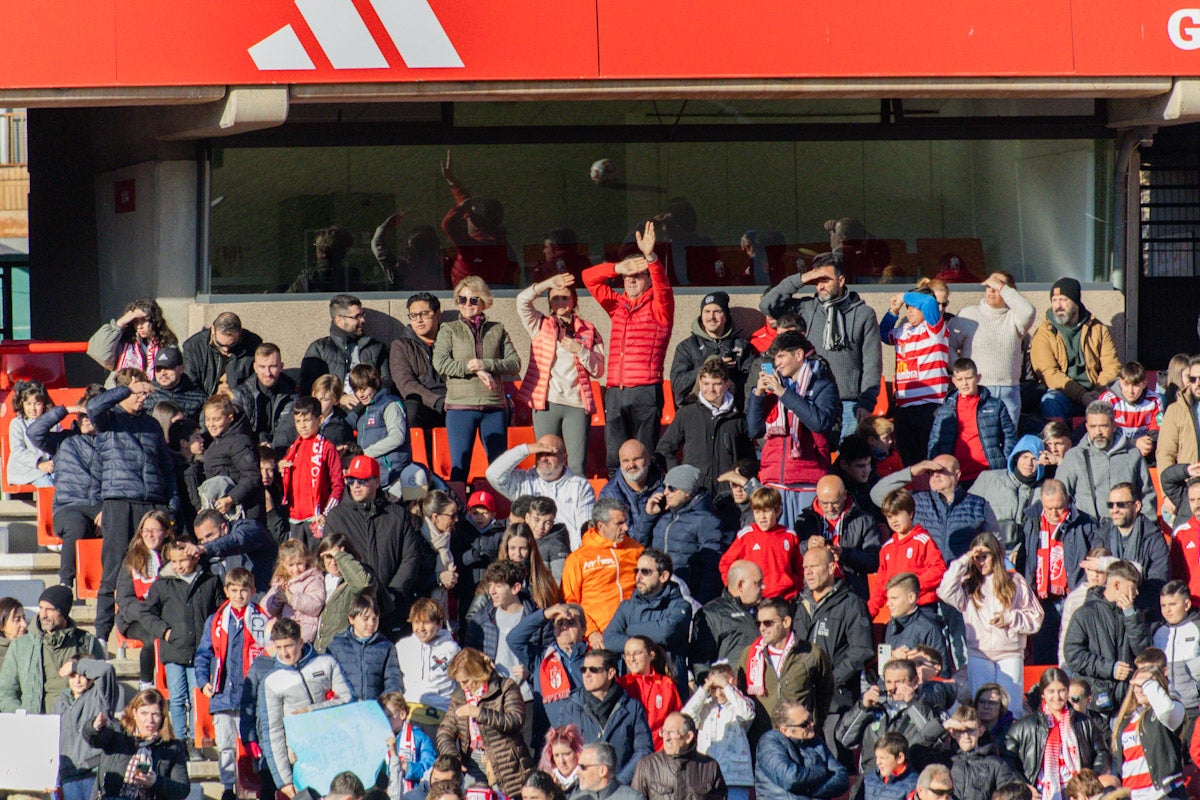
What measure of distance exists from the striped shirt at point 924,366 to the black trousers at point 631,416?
1.80 meters

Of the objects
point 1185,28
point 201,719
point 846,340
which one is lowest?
point 201,719

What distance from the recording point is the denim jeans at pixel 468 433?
12.7 meters

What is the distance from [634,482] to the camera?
11445 millimetres

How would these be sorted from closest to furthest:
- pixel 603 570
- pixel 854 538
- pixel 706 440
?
pixel 603 570 < pixel 854 538 < pixel 706 440

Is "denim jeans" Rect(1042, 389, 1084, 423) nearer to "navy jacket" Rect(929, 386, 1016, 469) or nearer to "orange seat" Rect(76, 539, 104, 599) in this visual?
"navy jacket" Rect(929, 386, 1016, 469)

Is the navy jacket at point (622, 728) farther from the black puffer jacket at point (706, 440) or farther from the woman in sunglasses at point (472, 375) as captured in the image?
the woman in sunglasses at point (472, 375)

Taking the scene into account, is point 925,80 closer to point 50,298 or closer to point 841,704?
point 841,704

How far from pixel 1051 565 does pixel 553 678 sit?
338cm

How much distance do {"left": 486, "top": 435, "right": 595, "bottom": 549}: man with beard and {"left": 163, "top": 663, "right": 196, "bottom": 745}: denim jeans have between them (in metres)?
2.36

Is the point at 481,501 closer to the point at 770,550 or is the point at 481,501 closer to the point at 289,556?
the point at 289,556

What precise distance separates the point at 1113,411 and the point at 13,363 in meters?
8.22

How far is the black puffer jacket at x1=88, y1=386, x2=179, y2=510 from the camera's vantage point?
11414 millimetres

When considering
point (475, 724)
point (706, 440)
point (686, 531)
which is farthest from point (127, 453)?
point (706, 440)

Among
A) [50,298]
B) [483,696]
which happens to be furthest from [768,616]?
[50,298]
